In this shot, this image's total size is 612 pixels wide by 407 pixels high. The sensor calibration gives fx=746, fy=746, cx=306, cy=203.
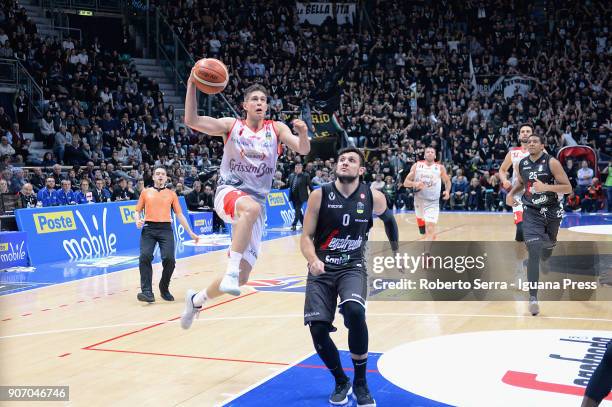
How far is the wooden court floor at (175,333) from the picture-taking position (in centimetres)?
643

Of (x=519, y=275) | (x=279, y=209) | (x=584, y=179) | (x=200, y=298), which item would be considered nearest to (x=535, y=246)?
(x=519, y=275)

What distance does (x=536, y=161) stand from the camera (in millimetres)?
9383

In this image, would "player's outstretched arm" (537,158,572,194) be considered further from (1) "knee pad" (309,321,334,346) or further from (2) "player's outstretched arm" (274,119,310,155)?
(1) "knee pad" (309,321,334,346)

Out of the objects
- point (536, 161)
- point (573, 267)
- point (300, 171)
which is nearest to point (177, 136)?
point (300, 171)

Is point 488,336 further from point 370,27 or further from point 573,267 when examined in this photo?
point 370,27

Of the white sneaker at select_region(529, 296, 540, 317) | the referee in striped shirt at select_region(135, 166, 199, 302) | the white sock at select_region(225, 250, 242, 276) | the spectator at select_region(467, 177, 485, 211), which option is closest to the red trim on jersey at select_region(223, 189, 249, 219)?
the white sock at select_region(225, 250, 242, 276)

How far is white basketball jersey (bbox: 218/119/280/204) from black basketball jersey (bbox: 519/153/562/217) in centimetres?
401

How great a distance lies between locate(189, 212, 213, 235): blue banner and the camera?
18.1 m

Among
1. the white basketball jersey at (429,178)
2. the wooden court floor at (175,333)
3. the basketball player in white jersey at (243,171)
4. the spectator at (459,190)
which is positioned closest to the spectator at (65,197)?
the wooden court floor at (175,333)

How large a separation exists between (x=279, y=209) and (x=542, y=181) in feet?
42.5

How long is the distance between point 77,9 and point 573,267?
20054mm

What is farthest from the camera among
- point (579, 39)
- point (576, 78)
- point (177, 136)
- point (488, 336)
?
point (579, 39)

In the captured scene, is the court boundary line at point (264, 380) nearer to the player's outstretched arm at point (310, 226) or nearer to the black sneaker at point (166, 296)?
the player's outstretched arm at point (310, 226)

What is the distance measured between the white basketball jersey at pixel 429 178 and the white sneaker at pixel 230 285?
789 centimetres
